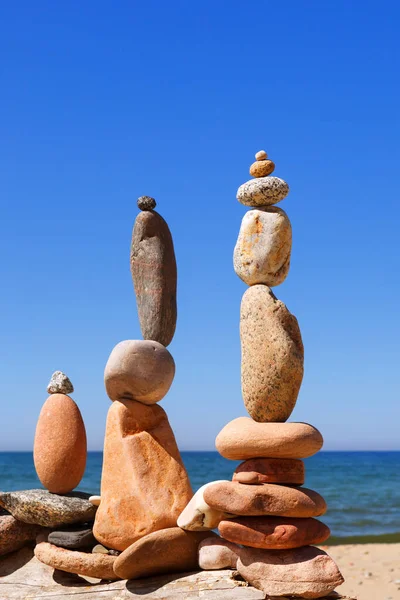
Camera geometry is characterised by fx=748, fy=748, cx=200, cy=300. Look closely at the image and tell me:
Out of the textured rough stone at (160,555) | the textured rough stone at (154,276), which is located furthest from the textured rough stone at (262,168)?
the textured rough stone at (160,555)

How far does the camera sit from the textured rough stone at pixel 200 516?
6.56 m

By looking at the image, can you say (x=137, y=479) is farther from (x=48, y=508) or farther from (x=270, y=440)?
(x=270, y=440)

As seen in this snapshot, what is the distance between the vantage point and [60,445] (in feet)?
25.6

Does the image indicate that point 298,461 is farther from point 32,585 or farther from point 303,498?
point 32,585

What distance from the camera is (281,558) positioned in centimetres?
624

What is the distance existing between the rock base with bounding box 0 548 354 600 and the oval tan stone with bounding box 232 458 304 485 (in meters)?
0.87

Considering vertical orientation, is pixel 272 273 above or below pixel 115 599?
above

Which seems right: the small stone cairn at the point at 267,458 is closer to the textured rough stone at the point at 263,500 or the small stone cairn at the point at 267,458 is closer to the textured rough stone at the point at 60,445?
the textured rough stone at the point at 263,500

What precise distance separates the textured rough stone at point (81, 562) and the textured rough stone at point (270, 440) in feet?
5.28

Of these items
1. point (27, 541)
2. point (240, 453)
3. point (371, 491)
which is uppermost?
point (240, 453)

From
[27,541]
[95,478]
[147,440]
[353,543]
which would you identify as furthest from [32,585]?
[95,478]

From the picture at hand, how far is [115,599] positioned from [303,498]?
6.24ft

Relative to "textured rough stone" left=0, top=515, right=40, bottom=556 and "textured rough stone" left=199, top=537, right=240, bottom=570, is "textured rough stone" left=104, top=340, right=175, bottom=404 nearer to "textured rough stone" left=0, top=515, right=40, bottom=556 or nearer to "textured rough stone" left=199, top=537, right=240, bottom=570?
"textured rough stone" left=199, top=537, right=240, bottom=570

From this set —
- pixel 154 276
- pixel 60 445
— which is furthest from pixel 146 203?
pixel 60 445
